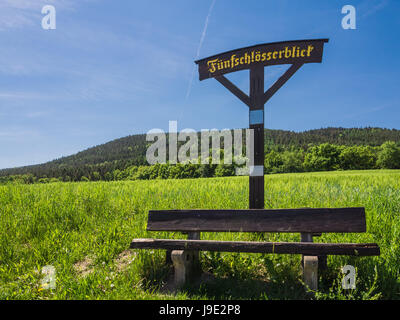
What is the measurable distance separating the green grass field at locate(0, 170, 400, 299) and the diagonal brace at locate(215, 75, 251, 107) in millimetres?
2298

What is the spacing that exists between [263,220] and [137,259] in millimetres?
1833

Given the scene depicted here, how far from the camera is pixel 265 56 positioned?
14.7ft

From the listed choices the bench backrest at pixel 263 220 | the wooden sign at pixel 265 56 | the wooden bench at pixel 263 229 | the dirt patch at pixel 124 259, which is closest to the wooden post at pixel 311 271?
the wooden bench at pixel 263 229

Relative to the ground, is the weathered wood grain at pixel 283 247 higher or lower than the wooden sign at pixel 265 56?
lower

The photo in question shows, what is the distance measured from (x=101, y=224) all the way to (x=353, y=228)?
452 cm

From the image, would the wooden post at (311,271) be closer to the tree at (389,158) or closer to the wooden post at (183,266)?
the wooden post at (183,266)

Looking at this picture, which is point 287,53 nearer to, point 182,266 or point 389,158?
point 182,266

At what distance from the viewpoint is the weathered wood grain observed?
9.44 ft

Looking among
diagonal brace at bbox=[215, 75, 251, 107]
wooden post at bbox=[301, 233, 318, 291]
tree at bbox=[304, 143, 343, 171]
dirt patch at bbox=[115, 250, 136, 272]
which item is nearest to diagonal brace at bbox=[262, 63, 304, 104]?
diagonal brace at bbox=[215, 75, 251, 107]

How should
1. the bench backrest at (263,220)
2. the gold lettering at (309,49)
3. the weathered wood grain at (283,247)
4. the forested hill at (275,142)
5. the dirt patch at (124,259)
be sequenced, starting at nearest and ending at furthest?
the weathered wood grain at (283,247), the bench backrest at (263,220), the dirt patch at (124,259), the gold lettering at (309,49), the forested hill at (275,142)

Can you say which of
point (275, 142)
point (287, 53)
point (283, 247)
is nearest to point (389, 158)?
point (275, 142)

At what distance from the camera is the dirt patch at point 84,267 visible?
3852 millimetres
